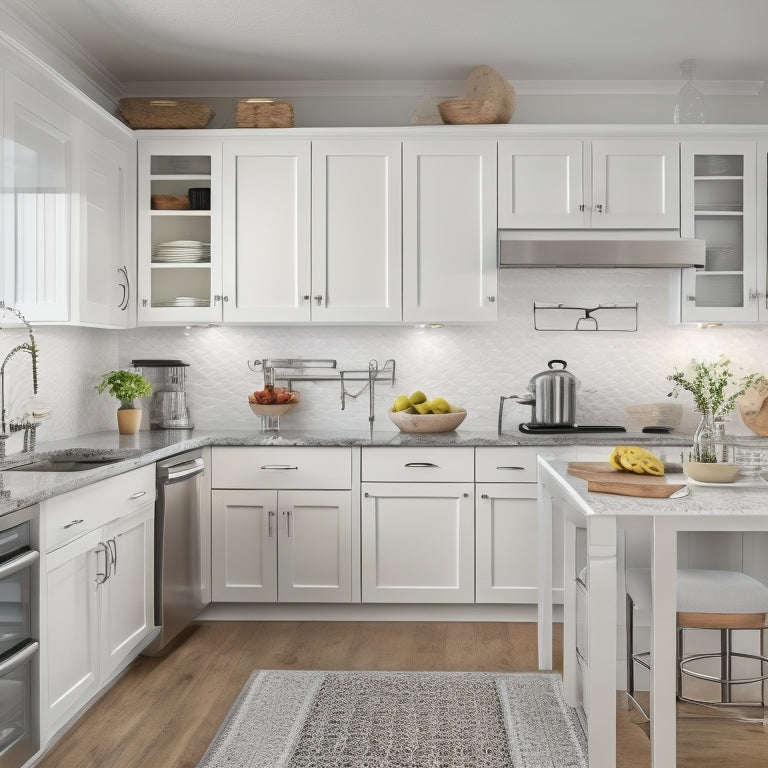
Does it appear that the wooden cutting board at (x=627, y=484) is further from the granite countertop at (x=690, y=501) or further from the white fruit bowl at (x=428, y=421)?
the white fruit bowl at (x=428, y=421)

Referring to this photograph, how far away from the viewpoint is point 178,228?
4250 millimetres

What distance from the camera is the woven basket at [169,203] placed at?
13.8 feet

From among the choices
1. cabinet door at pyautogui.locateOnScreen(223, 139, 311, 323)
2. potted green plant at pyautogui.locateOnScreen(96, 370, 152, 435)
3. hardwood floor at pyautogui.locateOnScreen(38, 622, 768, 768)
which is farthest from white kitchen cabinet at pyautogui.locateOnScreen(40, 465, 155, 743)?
cabinet door at pyautogui.locateOnScreen(223, 139, 311, 323)

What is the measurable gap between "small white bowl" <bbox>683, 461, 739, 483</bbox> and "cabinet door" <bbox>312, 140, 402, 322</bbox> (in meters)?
2.07

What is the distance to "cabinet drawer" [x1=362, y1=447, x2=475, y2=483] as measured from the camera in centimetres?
387

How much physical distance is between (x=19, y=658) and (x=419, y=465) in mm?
2122

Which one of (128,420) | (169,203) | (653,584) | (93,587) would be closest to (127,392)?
(128,420)

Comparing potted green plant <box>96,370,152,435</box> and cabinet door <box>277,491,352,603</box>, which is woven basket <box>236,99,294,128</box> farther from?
cabinet door <box>277,491,352,603</box>

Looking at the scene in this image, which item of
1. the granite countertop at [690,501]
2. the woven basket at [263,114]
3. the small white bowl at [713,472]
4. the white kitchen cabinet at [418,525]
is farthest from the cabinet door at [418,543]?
the woven basket at [263,114]

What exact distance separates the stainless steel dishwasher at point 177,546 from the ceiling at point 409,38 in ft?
6.78

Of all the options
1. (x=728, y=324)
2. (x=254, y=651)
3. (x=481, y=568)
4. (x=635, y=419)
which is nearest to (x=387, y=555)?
(x=481, y=568)

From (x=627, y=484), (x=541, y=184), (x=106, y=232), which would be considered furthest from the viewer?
(x=541, y=184)

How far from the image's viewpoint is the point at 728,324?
4.14 meters

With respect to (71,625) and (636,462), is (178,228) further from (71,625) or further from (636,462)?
(636,462)
